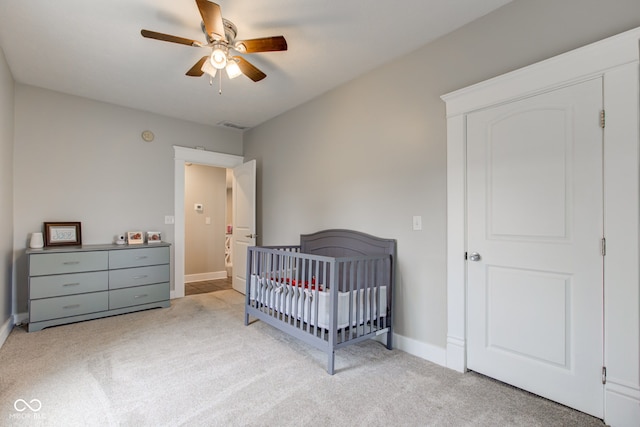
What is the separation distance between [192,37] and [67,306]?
289 centimetres

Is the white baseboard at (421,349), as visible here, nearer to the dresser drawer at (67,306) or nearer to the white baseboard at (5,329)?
the dresser drawer at (67,306)

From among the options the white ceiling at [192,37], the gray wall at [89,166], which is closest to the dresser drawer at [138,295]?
the gray wall at [89,166]

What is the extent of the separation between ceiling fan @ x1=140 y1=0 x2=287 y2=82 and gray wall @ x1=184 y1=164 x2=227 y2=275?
3.25m

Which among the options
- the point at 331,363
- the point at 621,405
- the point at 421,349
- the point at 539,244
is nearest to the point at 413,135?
the point at 539,244

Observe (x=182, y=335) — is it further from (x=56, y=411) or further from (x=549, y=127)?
(x=549, y=127)

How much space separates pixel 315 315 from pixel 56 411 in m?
1.58

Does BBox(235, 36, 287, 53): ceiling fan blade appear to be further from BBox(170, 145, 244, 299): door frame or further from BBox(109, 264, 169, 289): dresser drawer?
Result: BBox(109, 264, 169, 289): dresser drawer

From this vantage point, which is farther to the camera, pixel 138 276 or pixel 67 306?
pixel 138 276

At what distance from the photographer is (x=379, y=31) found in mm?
2240

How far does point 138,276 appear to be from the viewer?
11.4 ft

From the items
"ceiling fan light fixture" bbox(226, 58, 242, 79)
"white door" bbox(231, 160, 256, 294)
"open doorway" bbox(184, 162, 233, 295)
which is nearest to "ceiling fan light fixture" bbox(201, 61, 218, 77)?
"ceiling fan light fixture" bbox(226, 58, 242, 79)

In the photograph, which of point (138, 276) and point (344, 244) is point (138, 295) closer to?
point (138, 276)

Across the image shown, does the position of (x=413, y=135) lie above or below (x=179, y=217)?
above

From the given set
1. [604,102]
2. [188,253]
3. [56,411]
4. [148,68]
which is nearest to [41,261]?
[56,411]
